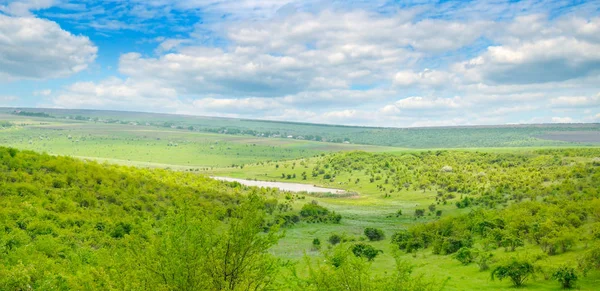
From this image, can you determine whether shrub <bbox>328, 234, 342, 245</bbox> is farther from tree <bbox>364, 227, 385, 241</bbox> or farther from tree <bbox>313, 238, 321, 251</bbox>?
tree <bbox>364, 227, 385, 241</bbox>

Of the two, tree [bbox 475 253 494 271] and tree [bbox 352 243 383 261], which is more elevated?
tree [bbox 475 253 494 271]

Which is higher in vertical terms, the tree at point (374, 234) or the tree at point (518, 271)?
the tree at point (518, 271)

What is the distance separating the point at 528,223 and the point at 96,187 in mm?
52456

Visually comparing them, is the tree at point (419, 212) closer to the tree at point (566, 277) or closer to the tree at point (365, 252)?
the tree at point (365, 252)

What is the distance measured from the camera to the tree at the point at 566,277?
30.4m

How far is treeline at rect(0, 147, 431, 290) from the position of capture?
58.1 feet

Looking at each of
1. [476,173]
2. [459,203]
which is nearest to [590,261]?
[459,203]

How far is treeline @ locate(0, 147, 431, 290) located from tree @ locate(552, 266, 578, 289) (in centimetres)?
1115

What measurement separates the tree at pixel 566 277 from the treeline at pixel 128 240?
1115 cm

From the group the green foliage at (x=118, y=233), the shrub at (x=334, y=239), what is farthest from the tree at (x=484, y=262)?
the shrub at (x=334, y=239)

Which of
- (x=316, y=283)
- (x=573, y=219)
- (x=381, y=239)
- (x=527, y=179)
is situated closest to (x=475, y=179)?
(x=527, y=179)

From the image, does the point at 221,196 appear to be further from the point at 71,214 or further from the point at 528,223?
the point at 528,223

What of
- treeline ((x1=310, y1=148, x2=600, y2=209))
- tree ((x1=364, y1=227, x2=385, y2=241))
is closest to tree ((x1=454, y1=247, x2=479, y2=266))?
tree ((x1=364, y1=227, x2=385, y2=241))

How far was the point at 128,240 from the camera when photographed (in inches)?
824
